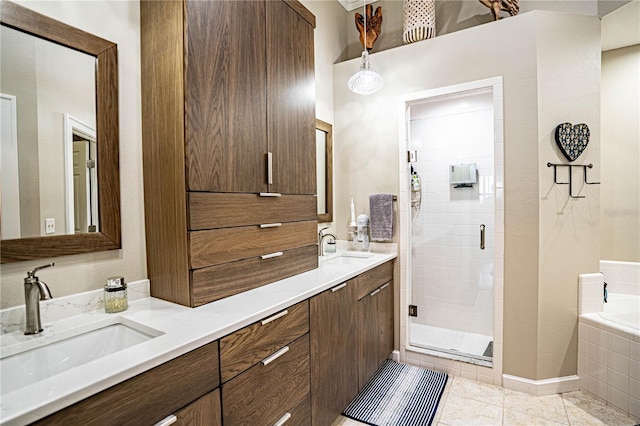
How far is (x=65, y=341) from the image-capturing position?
1136 millimetres

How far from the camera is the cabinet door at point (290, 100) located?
5.79 feet

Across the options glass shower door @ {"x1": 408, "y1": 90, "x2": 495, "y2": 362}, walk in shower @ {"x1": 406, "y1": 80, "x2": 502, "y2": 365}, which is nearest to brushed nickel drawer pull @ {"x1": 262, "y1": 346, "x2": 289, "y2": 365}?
walk in shower @ {"x1": 406, "y1": 80, "x2": 502, "y2": 365}

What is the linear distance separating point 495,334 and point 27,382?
261 cm

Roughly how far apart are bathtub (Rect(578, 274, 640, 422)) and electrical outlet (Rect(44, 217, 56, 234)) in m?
3.05

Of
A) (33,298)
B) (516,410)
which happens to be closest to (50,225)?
(33,298)

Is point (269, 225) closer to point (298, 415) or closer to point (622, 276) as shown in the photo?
point (298, 415)

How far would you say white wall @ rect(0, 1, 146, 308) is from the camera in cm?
128

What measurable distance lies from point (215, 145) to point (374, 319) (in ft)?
5.39

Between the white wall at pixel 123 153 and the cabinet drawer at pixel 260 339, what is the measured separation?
0.66 metres

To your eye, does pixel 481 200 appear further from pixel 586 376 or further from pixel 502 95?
pixel 586 376

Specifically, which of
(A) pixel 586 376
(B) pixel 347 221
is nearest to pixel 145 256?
(B) pixel 347 221

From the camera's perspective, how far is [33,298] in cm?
111

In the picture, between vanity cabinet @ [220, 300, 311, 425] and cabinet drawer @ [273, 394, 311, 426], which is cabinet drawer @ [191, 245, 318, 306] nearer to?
vanity cabinet @ [220, 300, 311, 425]

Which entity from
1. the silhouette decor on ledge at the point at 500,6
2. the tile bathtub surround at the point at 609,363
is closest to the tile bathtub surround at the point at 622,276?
the tile bathtub surround at the point at 609,363
